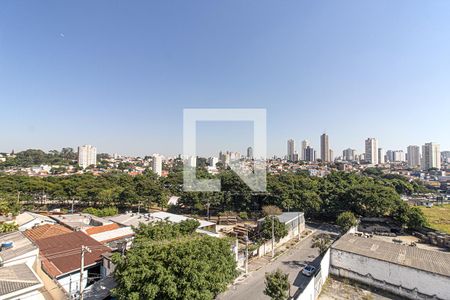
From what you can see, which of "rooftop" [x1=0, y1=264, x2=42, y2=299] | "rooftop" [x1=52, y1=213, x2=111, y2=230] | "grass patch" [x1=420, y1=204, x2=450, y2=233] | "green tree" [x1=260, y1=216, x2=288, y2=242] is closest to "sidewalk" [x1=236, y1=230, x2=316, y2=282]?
"green tree" [x1=260, y1=216, x2=288, y2=242]

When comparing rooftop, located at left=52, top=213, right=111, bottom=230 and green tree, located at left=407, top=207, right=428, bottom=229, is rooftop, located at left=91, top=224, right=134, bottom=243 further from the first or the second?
green tree, located at left=407, top=207, right=428, bottom=229

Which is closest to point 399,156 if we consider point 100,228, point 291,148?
point 291,148

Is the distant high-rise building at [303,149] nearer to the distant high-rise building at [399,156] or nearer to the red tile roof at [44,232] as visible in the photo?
the distant high-rise building at [399,156]

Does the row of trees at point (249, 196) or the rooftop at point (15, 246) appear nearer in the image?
the rooftop at point (15, 246)

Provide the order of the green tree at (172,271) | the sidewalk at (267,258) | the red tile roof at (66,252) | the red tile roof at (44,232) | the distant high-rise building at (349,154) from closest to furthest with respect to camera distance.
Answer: the green tree at (172,271)
the red tile roof at (66,252)
the sidewalk at (267,258)
the red tile roof at (44,232)
the distant high-rise building at (349,154)

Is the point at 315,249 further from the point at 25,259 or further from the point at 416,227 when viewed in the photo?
the point at 25,259

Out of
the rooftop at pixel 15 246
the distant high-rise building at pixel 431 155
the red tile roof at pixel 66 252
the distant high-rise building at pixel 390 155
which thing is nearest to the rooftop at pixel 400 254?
the red tile roof at pixel 66 252
